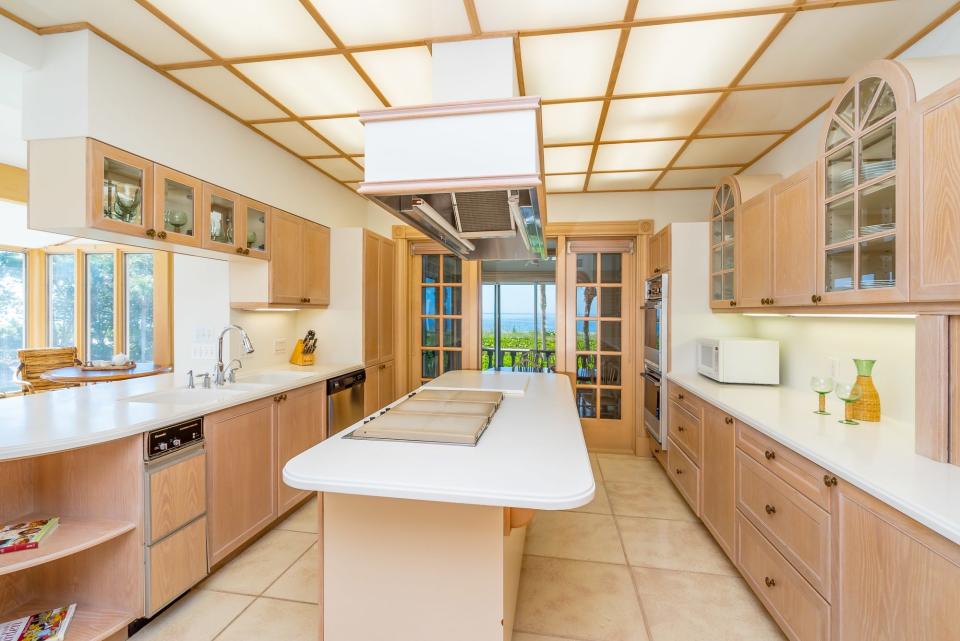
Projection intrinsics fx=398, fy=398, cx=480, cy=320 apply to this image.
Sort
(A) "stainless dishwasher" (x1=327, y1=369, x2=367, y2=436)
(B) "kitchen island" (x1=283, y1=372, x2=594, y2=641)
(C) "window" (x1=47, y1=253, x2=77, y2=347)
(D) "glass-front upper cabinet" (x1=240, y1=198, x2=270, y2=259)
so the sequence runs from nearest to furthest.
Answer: (B) "kitchen island" (x1=283, y1=372, x2=594, y2=641), (D) "glass-front upper cabinet" (x1=240, y1=198, x2=270, y2=259), (A) "stainless dishwasher" (x1=327, y1=369, x2=367, y2=436), (C) "window" (x1=47, y1=253, x2=77, y2=347)

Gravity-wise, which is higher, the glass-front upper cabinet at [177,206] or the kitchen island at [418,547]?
the glass-front upper cabinet at [177,206]

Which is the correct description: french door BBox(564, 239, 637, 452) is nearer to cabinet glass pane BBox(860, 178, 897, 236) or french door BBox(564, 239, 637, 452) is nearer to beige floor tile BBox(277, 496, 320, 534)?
cabinet glass pane BBox(860, 178, 897, 236)

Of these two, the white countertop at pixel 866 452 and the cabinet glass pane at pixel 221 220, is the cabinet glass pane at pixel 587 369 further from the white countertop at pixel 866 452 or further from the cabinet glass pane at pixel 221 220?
the cabinet glass pane at pixel 221 220

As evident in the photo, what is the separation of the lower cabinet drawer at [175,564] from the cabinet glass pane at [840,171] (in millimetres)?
3376

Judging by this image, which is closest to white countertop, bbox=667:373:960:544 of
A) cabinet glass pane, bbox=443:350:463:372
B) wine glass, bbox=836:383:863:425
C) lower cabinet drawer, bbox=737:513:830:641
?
wine glass, bbox=836:383:863:425

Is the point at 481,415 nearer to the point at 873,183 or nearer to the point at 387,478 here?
the point at 387,478

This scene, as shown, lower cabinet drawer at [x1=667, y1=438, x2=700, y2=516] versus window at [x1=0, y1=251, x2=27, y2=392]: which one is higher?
window at [x1=0, y1=251, x2=27, y2=392]

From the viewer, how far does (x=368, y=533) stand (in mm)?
1399

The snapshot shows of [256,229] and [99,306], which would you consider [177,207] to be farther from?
[99,306]

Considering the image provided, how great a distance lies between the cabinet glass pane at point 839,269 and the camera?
1.71m

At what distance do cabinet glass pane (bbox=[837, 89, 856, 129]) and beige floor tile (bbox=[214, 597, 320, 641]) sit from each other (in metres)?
3.11

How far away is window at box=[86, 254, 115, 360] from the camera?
4879 millimetres

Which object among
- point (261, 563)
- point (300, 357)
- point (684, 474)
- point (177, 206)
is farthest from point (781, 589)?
point (177, 206)

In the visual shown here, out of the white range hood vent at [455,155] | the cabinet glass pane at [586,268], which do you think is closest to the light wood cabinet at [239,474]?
the white range hood vent at [455,155]
